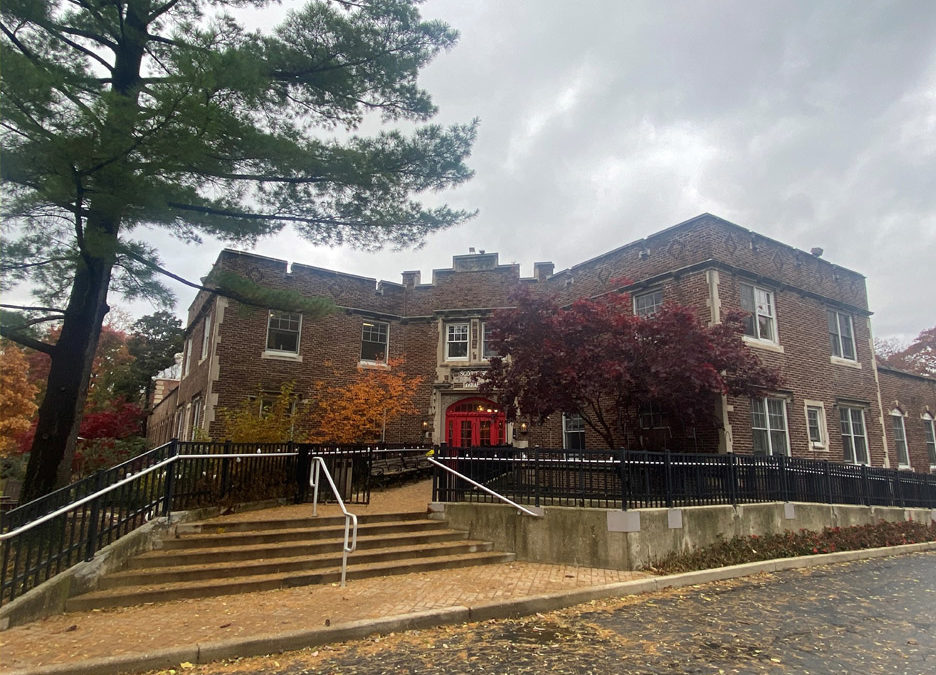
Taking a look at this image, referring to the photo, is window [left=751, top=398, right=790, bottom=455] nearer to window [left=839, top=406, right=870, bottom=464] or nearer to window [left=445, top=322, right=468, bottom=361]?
window [left=839, top=406, right=870, bottom=464]

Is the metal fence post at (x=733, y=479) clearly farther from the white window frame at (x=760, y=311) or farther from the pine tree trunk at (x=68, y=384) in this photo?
the pine tree trunk at (x=68, y=384)

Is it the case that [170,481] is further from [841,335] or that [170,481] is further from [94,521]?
[841,335]

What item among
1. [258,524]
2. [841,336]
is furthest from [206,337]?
[841,336]

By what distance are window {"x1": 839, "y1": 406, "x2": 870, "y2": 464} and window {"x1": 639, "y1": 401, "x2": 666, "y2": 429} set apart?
6460mm

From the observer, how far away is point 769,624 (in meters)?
5.94

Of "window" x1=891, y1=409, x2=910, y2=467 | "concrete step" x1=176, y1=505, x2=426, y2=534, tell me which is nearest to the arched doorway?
"concrete step" x1=176, y1=505, x2=426, y2=534

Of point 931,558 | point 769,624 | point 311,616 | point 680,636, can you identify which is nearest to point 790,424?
point 931,558

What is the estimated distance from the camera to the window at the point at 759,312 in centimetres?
1493

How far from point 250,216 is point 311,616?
684 centimetres

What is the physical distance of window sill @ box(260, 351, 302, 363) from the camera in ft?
57.2

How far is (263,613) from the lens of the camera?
570 centimetres

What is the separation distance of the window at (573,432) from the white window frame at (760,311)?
5.53 meters

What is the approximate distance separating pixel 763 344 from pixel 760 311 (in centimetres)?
107

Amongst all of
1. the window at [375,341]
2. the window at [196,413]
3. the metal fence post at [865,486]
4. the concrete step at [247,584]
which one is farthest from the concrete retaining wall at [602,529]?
the window at [196,413]
